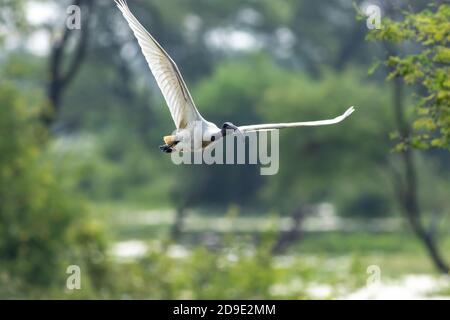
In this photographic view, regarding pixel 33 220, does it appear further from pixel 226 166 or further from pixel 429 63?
pixel 226 166

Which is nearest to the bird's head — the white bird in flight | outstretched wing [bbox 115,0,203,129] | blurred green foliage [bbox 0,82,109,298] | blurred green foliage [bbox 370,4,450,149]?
the white bird in flight

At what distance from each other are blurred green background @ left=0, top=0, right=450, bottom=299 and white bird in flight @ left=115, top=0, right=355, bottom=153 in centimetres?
274

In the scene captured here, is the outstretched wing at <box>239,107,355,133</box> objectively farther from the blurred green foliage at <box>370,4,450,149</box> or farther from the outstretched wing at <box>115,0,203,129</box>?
the blurred green foliage at <box>370,4,450,149</box>

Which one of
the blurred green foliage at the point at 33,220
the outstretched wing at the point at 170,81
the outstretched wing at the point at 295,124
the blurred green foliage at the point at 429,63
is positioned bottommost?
the outstretched wing at the point at 295,124

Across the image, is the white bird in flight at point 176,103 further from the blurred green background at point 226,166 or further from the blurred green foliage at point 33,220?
the blurred green foliage at point 33,220

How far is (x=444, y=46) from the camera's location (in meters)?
12.4

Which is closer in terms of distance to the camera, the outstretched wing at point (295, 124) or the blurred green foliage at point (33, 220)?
the outstretched wing at point (295, 124)

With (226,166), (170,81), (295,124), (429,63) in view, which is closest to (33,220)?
(429,63)

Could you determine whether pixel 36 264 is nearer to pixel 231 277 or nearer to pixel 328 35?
pixel 231 277

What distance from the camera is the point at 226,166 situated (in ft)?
147

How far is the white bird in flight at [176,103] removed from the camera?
401 inches

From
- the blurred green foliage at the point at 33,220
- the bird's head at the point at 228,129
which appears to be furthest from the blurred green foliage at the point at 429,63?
the blurred green foliage at the point at 33,220

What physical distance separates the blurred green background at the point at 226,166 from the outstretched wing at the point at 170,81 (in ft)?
8.99

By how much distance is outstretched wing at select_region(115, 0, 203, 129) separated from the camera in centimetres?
1036
